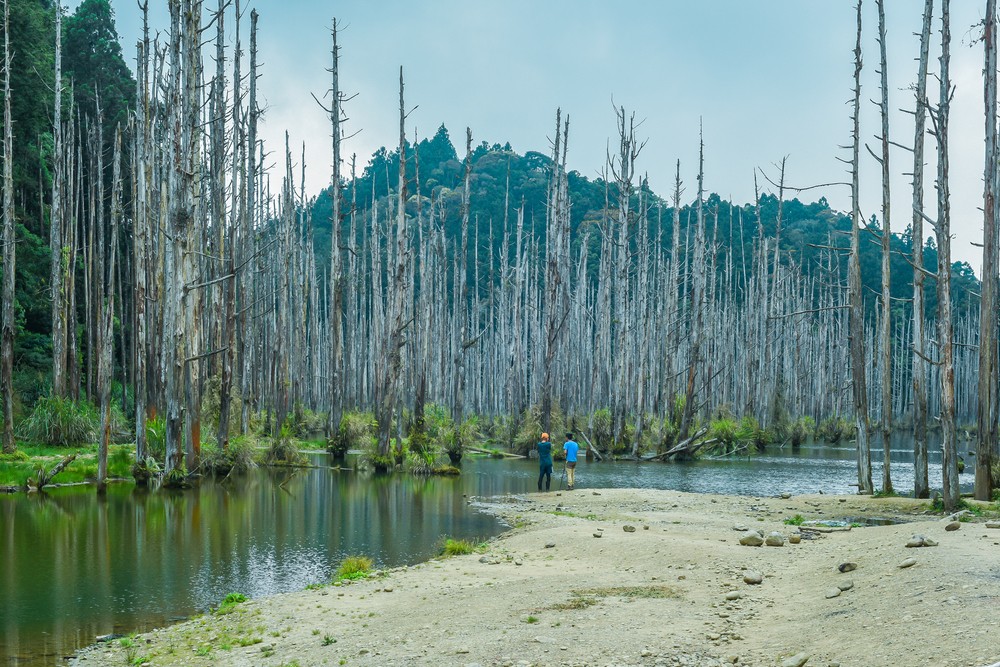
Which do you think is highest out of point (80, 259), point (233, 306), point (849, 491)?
point (80, 259)

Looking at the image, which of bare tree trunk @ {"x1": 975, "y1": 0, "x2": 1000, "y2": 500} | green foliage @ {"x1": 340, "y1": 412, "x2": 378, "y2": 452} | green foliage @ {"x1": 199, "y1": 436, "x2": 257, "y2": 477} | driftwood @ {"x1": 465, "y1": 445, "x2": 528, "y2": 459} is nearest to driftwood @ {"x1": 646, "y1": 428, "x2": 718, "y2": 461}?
driftwood @ {"x1": 465, "y1": 445, "x2": 528, "y2": 459}

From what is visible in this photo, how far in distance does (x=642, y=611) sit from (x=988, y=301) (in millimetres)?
11059

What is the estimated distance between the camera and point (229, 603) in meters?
9.16

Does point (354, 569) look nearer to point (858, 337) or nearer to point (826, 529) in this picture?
point (826, 529)

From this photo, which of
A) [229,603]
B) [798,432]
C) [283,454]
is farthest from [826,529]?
[798,432]

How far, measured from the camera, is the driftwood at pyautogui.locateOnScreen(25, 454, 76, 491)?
714 inches

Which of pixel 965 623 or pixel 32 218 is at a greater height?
pixel 32 218

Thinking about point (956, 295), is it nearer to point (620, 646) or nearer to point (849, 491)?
point (849, 491)

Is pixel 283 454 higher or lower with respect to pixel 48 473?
lower

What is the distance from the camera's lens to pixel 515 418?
37.9m

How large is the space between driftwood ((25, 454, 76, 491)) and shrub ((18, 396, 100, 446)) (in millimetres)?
4229

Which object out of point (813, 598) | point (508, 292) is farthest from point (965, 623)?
point (508, 292)

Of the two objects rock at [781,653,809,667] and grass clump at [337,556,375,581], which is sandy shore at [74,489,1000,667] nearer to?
rock at [781,653,809,667]

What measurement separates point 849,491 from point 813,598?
1427cm
